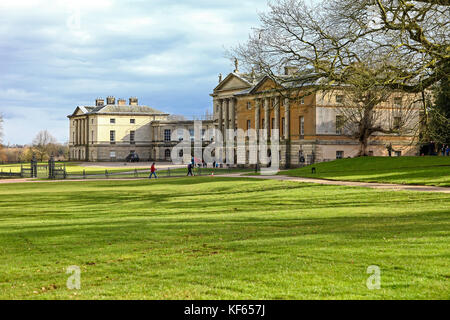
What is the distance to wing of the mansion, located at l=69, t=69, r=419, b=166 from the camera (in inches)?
2375

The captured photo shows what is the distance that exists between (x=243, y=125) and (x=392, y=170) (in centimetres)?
4049

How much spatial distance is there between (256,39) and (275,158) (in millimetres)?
39748

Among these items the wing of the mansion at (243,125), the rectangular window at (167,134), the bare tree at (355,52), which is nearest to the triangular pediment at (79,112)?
the wing of the mansion at (243,125)

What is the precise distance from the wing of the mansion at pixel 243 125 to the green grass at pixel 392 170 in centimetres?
270

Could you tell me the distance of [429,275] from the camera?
7.75 meters

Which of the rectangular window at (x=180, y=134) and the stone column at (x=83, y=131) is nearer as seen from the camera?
the rectangular window at (x=180, y=134)

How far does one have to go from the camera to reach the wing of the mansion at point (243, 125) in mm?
60312

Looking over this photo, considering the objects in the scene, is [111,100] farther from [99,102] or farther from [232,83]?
[232,83]

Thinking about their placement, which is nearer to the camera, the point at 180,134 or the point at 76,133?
the point at 180,134

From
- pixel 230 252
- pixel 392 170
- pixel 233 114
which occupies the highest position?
pixel 233 114

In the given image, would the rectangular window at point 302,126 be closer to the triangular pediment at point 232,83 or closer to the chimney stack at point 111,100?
the triangular pediment at point 232,83

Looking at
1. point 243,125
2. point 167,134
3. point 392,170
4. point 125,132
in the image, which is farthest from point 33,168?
point 125,132

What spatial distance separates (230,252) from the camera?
9.95 m
